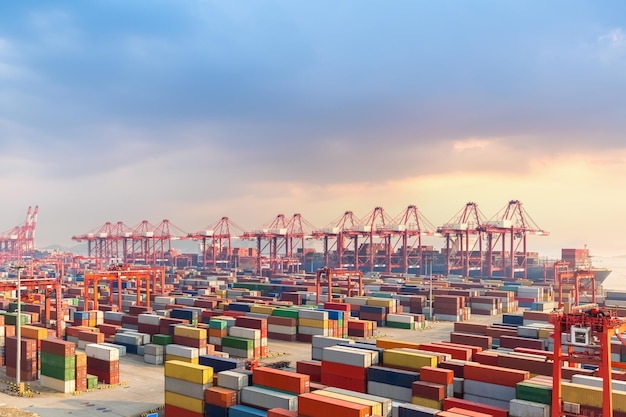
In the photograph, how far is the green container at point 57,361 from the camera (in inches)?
1747

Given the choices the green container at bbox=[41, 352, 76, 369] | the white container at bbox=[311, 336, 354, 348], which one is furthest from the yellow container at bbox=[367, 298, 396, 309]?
Result: the green container at bbox=[41, 352, 76, 369]

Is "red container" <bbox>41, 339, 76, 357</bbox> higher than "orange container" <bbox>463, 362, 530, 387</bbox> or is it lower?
lower

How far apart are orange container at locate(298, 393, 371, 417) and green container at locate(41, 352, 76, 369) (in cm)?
2261

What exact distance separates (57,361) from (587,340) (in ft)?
128

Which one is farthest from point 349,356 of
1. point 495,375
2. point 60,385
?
point 60,385

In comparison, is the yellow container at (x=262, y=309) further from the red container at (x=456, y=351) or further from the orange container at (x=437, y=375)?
the orange container at (x=437, y=375)

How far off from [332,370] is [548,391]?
15.0m

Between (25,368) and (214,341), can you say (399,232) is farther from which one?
(25,368)

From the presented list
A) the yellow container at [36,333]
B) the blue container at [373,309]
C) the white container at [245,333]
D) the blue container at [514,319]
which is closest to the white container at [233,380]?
the white container at [245,333]

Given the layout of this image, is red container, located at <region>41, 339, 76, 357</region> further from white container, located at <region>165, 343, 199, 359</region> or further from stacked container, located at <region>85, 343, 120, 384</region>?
white container, located at <region>165, 343, 199, 359</region>

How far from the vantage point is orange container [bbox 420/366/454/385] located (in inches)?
1359

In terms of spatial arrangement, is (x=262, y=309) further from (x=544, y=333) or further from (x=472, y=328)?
A: (x=544, y=333)

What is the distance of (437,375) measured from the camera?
34781mm

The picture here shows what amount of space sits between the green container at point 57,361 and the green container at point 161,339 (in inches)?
521
